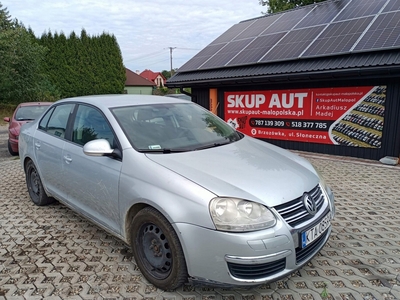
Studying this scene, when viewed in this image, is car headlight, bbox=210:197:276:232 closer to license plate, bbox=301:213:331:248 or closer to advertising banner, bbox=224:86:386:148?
license plate, bbox=301:213:331:248

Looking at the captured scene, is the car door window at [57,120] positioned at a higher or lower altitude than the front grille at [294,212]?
higher

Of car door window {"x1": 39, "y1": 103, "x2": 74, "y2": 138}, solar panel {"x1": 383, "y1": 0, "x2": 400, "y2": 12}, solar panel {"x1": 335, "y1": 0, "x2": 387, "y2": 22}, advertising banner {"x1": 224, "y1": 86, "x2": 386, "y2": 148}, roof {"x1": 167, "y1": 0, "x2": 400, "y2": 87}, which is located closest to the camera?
car door window {"x1": 39, "y1": 103, "x2": 74, "y2": 138}

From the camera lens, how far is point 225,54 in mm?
9836

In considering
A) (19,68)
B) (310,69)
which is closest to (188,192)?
(310,69)

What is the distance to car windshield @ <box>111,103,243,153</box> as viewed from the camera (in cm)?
272

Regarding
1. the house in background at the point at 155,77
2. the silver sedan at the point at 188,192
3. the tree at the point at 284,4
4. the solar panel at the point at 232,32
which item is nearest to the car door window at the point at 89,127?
the silver sedan at the point at 188,192

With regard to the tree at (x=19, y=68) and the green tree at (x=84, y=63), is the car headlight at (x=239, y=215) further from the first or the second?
the green tree at (x=84, y=63)

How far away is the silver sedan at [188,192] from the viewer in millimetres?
2000

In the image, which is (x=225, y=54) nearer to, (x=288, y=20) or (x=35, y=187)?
(x=288, y=20)

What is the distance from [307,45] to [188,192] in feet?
23.3

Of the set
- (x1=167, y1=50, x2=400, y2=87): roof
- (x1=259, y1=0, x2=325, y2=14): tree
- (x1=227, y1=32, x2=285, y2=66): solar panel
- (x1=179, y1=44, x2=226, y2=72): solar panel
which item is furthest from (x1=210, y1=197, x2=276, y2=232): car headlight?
(x1=259, y1=0, x2=325, y2=14): tree

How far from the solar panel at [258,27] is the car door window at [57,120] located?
8.03m

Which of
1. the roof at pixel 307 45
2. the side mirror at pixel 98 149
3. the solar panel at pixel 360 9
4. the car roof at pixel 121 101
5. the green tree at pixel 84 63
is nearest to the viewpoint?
the side mirror at pixel 98 149

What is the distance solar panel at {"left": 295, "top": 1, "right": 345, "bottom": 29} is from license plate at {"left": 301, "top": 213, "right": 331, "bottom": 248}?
25.4 ft
